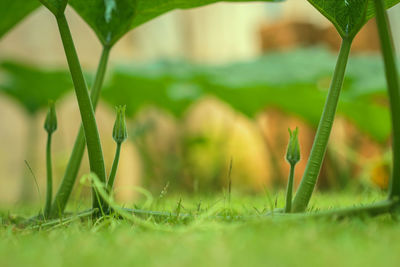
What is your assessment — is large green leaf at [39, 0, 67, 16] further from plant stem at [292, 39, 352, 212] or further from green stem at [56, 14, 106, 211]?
plant stem at [292, 39, 352, 212]

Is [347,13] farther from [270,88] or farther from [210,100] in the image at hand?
[210,100]

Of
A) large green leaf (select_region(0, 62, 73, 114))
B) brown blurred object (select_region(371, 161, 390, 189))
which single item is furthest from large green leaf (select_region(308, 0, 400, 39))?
large green leaf (select_region(0, 62, 73, 114))

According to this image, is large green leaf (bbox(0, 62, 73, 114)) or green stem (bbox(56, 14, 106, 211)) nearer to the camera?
green stem (bbox(56, 14, 106, 211))

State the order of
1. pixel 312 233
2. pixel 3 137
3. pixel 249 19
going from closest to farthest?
1. pixel 312 233
2. pixel 3 137
3. pixel 249 19

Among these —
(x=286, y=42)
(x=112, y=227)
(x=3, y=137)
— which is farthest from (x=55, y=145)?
(x=112, y=227)

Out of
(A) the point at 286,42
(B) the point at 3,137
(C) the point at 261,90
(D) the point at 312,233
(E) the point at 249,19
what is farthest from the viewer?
(E) the point at 249,19

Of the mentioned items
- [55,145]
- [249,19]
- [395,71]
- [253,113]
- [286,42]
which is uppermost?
[249,19]

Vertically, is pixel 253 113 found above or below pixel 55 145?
above

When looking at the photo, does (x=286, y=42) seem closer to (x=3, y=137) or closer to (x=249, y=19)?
(x=249, y=19)
